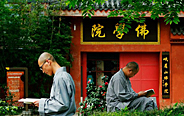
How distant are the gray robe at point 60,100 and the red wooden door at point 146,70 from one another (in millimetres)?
10027

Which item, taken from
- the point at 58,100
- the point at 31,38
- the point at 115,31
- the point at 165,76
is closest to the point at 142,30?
the point at 115,31

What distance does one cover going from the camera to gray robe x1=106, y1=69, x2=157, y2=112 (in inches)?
247

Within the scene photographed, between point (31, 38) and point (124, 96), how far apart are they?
7.59 meters

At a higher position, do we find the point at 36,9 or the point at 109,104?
the point at 36,9

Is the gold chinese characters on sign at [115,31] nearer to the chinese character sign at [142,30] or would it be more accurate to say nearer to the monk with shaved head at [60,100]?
the chinese character sign at [142,30]

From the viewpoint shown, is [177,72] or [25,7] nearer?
[25,7]

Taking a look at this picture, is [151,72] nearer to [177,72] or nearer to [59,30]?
[177,72]

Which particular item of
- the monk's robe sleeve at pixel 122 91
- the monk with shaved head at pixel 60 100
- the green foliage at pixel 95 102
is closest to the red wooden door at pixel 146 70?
the green foliage at pixel 95 102

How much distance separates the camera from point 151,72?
13891mm

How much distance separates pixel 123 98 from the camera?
246 inches

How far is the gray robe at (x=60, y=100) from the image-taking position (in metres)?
3.82

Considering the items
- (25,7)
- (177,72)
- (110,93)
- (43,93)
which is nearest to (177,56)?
(177,72)

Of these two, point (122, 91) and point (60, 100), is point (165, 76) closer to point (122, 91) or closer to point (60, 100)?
point (122, 91)

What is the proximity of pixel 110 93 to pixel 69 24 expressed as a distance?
767 centimetres
